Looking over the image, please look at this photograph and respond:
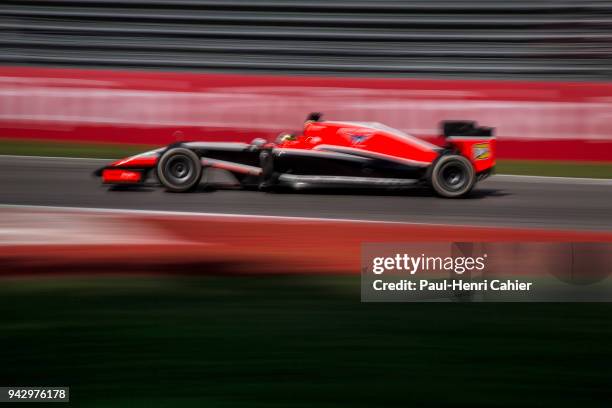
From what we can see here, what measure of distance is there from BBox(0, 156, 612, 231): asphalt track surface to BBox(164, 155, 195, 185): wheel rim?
0.52ft

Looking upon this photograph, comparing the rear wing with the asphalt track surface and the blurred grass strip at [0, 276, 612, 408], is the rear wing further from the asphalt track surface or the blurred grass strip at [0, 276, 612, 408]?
the blurred grass strip at [0, 276, 612, 408]

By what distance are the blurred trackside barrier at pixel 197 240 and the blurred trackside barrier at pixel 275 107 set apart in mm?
4378

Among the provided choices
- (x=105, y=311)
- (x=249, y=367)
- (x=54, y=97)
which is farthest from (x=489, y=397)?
(x=54, y=97)

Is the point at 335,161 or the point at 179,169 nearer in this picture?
the point at 335,161

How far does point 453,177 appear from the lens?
888cm

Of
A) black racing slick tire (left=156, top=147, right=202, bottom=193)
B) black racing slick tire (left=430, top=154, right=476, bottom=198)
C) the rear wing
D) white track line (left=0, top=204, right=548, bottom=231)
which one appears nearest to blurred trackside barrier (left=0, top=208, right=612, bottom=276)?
white track line (left=0, top=204, right=548, bottom=231)

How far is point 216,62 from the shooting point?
13938 millimetres

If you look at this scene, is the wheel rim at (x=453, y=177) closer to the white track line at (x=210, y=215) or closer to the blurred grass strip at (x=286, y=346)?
the white track line at (x=210, y=215)

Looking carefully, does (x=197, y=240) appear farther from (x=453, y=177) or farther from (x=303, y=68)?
(x=303, y=68)

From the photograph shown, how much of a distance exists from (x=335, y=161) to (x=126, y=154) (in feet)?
12.3

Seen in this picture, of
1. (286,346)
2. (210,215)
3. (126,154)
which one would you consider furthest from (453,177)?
(286,346)

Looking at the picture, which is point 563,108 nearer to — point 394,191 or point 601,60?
point 601,60

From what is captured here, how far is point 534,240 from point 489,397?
130 inches

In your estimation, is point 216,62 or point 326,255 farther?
point 216,62
